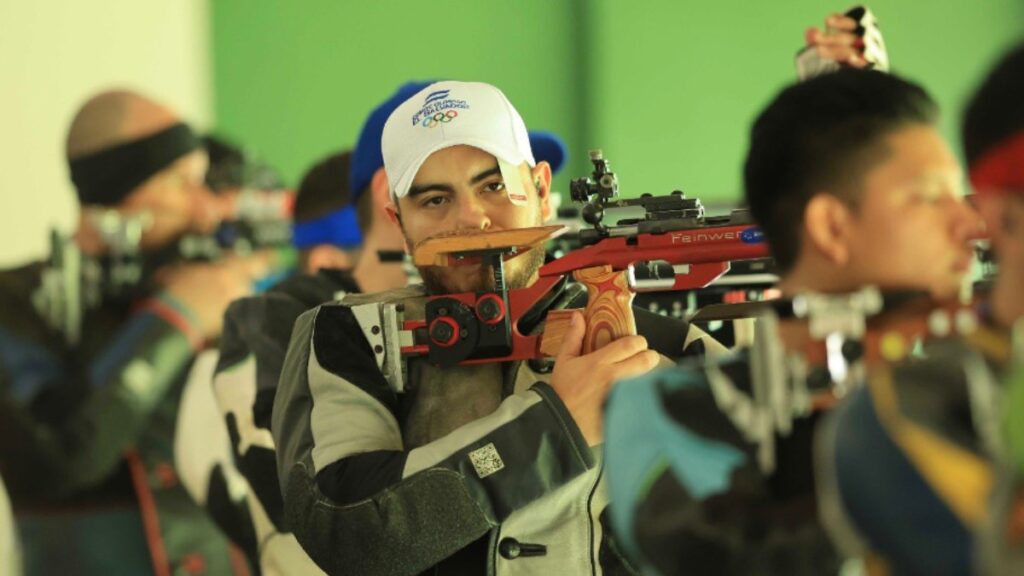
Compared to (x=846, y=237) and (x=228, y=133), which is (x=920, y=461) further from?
(x=228, y=133)

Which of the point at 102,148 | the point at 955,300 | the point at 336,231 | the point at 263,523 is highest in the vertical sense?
the point at 102,148

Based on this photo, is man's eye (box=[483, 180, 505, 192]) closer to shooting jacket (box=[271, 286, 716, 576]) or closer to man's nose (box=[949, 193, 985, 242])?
shooting jacket (box=[271, 286, 716, 576])

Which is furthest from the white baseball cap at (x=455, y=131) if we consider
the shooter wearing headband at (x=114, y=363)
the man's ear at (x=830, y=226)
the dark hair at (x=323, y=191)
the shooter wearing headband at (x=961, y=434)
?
the shooter wearing headband at (x=114, y=363)

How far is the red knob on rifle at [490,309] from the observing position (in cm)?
203

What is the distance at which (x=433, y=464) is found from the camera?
1.93 m

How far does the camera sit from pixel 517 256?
2074mm

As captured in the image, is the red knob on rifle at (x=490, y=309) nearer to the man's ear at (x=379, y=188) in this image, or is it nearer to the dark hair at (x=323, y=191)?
the man's ear at (x=379, y=188)

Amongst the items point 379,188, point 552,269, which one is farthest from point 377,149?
point 552,269

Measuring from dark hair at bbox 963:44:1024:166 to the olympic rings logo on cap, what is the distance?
100 centimetres

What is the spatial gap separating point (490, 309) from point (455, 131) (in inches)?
10.1

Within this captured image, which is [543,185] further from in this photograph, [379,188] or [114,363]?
[114,363]

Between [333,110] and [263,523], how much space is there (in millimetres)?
2413

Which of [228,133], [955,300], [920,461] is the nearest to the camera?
[920,461]

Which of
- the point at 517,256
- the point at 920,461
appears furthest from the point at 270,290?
the point at 920,461
